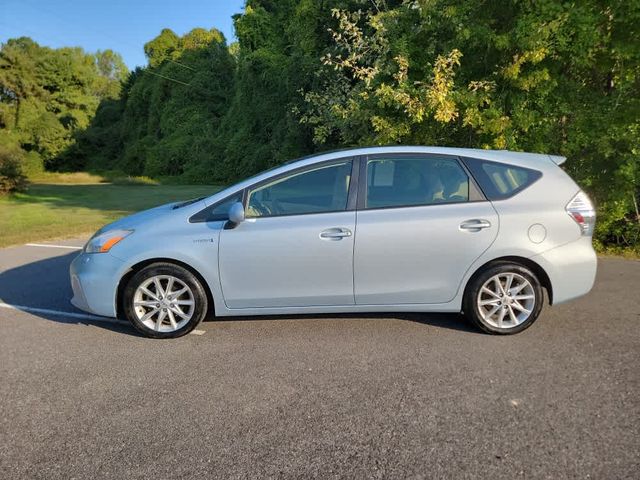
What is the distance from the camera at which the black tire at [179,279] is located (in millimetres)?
4223

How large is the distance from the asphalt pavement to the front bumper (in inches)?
12.6

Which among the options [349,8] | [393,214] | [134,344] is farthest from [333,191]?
[349,8]

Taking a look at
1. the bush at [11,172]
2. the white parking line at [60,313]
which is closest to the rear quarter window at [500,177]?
the white parking line at [60,313]

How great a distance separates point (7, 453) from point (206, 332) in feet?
6.32

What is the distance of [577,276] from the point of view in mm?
4184

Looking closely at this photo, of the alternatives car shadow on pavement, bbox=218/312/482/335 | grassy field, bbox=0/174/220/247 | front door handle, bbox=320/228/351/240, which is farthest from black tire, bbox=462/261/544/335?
grassy field, bbox=0/174/220/247

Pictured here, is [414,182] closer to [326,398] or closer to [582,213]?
[582,213]

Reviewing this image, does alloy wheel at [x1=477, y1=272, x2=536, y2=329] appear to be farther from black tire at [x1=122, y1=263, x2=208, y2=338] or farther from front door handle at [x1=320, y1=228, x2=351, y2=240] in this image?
black tire at [x1=122, y1=263, x2=208, y2=338]

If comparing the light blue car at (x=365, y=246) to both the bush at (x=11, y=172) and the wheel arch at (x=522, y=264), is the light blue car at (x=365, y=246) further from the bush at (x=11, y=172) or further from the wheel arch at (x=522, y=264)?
the bush at (x=11, y=172)

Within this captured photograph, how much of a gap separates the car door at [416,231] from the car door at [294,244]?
15 cm

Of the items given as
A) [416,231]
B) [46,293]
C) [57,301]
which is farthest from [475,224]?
[46,293]

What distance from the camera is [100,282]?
426cm

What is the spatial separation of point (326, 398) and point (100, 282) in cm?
232

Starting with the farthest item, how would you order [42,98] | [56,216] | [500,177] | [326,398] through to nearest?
[42,98] < [56,216] < [500,177] < [326,398]
